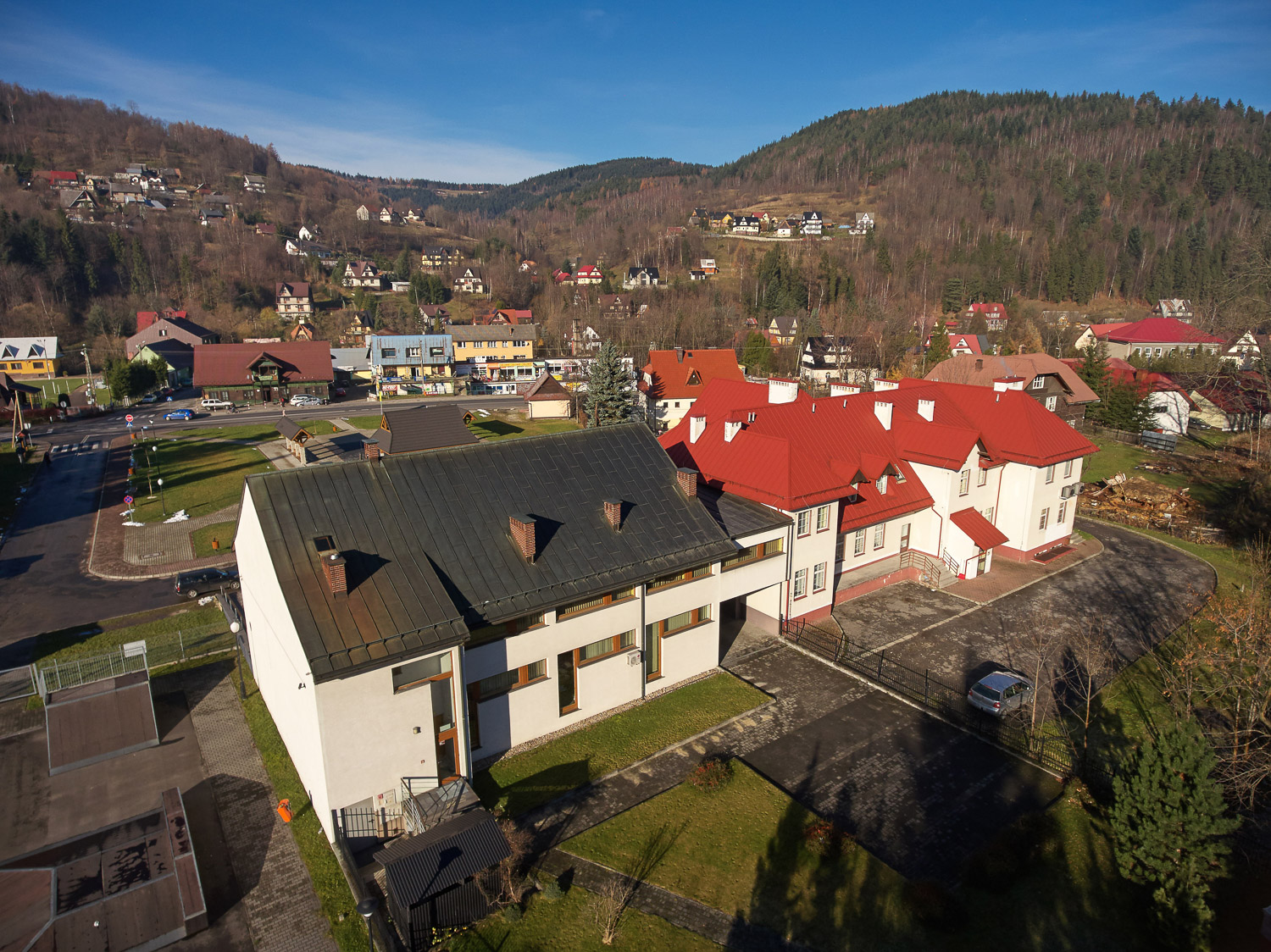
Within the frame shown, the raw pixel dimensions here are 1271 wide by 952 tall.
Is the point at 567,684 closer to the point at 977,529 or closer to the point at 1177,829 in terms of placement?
the point at 1177,829

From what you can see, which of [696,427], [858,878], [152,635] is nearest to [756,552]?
[696,427]

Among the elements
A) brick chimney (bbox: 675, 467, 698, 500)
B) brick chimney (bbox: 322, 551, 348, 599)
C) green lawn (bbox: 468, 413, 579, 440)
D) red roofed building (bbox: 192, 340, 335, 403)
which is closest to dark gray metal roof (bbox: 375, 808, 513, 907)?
brick chimney (bbox: 322, 551, 348, 599)

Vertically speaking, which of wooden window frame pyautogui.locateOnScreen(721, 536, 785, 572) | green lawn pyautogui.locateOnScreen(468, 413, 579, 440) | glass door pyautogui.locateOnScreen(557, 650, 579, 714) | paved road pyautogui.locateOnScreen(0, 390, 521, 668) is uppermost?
wooden window frame pyautogui.locateOnScreen(721, 536, 785, 572)

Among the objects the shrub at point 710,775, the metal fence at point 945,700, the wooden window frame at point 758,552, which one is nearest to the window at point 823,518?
the wooden window frame at point 758,552

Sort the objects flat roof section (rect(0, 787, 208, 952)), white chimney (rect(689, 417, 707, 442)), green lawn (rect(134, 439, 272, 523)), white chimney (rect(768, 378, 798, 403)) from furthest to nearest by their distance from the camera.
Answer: green lawn (rect(134, 439, 272, 523)), white chimney (rect(768, 378, 798, 403)), white chimney (rect(689, 417, 707, 442)), flat roof section (rect(0, 787, 208, 952))

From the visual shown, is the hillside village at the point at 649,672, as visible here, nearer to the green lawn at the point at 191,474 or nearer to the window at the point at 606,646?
the window at the point at 606,646

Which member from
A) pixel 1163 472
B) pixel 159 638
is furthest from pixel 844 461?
pixel 1163 472

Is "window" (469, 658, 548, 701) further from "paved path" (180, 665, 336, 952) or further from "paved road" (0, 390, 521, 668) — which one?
"paved road" (0, 390, 521, 668)

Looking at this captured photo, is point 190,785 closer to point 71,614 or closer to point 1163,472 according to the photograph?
point 71,614

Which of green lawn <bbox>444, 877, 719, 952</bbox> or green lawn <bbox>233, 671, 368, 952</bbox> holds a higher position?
green lawn <bbox>444, 877, 719, 952</bbox>
